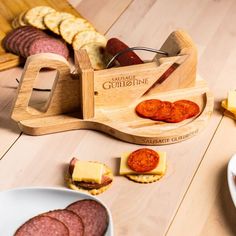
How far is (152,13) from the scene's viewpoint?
6.31 ft

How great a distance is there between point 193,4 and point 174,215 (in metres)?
0.94

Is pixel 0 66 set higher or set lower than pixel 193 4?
lower

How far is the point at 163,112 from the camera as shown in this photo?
1.46 meters

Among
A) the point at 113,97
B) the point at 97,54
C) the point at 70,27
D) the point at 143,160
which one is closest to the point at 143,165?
the point at 143,160

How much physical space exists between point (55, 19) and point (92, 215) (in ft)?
2.56

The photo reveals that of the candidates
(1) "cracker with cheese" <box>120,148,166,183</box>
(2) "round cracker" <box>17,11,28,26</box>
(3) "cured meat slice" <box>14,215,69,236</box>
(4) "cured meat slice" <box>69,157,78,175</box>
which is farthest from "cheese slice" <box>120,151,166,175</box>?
(2) "round cracker" <box>17,11,28,26</box>

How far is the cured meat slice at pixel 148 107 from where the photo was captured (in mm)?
1455

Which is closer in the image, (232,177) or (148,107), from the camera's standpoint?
(232,177)

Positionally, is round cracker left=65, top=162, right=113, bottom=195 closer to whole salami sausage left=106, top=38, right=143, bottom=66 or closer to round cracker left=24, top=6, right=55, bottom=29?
whole salami sausage left=106, top=38, right=143, bottom=66

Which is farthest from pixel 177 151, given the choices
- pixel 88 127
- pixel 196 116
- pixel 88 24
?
pixel 88 24

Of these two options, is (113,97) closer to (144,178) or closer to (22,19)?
(144,178)

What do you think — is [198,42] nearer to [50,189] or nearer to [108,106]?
[108,106]

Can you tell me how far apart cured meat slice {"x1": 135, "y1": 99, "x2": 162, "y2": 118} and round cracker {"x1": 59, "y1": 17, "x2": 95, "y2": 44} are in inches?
14.2

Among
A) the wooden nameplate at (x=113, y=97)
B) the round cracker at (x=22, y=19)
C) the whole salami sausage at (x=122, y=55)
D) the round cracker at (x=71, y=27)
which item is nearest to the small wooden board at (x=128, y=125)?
the wooden nameplate at (x=113, y=97)
